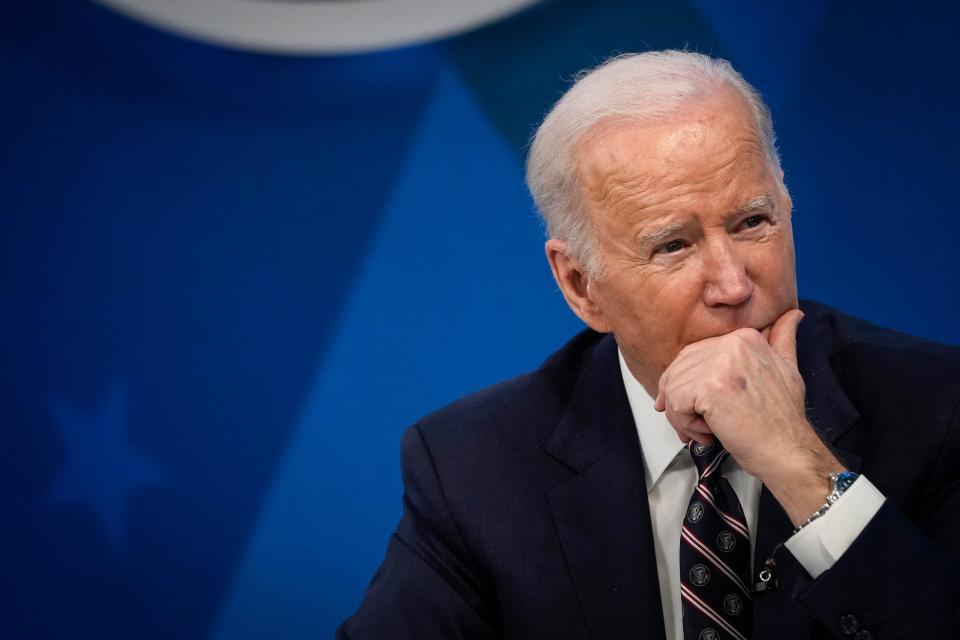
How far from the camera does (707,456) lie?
2.38 meters

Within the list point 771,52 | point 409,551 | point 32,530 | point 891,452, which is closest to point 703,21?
point 771,52

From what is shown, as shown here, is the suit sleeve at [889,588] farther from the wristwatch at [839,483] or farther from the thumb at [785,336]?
the thumb at [785,336]

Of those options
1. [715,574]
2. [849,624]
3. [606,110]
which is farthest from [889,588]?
[606,110]

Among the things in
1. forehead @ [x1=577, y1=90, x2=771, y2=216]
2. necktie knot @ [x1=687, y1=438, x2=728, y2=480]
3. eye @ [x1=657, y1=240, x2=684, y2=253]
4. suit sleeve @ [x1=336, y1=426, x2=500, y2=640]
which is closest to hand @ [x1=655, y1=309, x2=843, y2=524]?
necktie knot @ [x1=687, y1=438, x2=728, y2=480]

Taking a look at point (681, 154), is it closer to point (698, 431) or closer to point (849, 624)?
point (698, 431)

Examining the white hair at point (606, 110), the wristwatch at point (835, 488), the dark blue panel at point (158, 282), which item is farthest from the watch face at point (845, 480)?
the dark blue panel at point (158, 282)

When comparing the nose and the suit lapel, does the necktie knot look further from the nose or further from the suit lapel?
the nose

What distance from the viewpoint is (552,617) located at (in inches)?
96.6

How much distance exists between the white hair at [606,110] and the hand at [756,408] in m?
0.36

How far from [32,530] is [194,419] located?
63 cm

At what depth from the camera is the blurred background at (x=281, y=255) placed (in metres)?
3.52

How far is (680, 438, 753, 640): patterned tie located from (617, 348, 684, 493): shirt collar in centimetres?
26

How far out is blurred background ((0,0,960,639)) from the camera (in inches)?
139

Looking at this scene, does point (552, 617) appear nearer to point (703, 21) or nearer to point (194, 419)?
point (194, 419)
